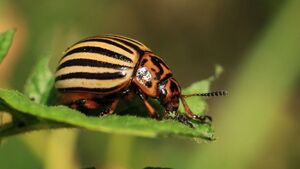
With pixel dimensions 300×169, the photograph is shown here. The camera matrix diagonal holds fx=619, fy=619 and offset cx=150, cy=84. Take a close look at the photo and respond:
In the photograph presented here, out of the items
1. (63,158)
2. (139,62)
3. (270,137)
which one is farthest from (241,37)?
(139,62)

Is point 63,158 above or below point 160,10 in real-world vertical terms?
below

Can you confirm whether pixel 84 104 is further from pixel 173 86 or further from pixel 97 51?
pixel 173 86

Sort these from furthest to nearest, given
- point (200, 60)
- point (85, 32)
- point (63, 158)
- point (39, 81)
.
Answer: point (200, 60) < point (85, 32) < point (63, 158) < point (39, 81)

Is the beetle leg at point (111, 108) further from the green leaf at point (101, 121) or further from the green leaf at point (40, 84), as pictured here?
the green leaf at point (101, 121)

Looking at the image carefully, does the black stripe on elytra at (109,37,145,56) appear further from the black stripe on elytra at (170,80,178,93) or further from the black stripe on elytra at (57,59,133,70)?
the black stripe on elytra at (170,80,178,93)

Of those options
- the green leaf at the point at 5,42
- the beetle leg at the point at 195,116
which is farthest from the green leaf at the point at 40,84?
the beetle leg at the point at 195,116

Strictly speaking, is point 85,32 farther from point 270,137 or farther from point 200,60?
point 270,137
